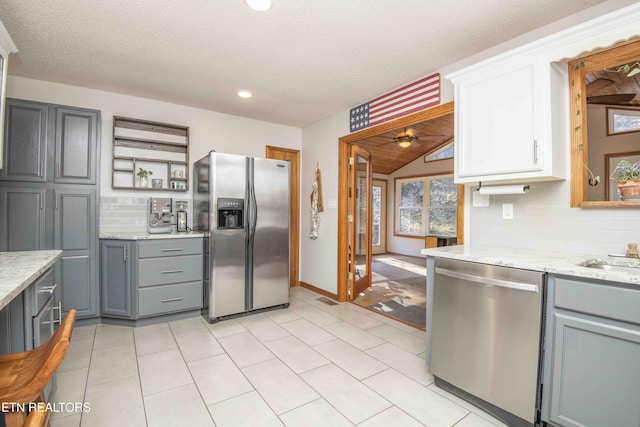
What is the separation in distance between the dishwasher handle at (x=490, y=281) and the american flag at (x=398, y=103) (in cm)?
165

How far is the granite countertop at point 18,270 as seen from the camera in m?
1.15

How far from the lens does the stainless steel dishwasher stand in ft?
5.23

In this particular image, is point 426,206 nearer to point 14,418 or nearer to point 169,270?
point 169,270

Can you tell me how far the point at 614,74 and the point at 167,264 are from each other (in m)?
3.98

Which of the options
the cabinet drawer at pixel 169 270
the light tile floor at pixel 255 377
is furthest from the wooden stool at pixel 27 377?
the cabinet drawer at pixel 169 270

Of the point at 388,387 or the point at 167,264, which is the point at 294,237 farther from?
the point at 388,387

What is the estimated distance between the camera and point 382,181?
860 cm

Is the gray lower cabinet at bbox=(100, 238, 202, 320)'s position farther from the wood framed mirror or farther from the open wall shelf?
the wood framed mirror

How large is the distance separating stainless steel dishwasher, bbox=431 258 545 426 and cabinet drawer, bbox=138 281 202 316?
8.14 feet

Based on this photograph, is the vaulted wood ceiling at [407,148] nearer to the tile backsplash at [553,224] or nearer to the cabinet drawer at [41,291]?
the tile backsplash at [553,224]

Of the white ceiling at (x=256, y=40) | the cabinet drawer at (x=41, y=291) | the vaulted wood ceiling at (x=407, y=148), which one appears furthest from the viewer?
the vaulted wood ceiling at (x=407, y=148)

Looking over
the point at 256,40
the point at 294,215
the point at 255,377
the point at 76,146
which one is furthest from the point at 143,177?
the point at 255,377

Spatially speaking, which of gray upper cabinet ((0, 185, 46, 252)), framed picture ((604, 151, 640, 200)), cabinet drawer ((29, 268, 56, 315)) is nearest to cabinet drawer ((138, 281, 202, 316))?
gray upper cabinet ((0, 185, 46, 252))

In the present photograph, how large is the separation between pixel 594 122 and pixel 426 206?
591 cm
